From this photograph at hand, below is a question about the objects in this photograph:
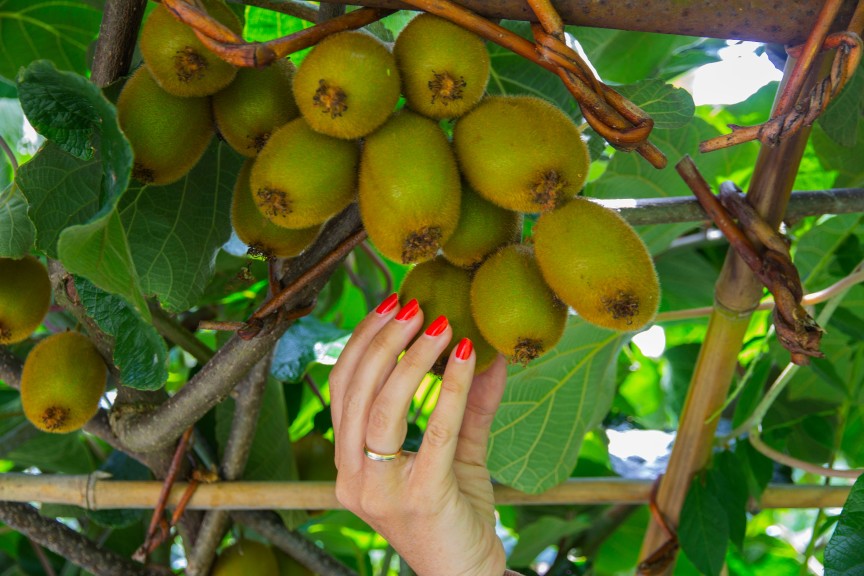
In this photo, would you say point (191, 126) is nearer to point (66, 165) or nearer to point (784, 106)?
point (66, 165)

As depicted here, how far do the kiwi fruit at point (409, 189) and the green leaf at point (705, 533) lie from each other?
1.86 feet

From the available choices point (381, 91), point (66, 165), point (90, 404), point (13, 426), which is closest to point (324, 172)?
point (381, 91)

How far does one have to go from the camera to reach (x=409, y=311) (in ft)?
1.72

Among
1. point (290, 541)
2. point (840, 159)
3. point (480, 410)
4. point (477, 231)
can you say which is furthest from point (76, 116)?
point (840, 159)

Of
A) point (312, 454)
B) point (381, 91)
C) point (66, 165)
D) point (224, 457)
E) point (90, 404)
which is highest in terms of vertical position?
point (381, 91)

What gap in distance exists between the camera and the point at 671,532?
3.03ft

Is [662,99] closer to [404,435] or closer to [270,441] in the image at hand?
[404,435]

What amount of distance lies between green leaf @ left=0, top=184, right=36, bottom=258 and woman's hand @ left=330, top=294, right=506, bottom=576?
266 mm

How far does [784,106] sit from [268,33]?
0.54m

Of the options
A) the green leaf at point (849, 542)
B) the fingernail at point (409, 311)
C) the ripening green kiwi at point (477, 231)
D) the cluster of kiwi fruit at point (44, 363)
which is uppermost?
the ripening green kiwi at point (477, 231)

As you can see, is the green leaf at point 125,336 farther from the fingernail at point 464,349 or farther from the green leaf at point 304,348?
the green leaf at point 304,348

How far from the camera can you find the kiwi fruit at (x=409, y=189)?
0.46 metres

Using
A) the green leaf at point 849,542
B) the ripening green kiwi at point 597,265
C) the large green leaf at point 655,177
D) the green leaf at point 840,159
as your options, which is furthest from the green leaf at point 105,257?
the green leaf at point 840,159

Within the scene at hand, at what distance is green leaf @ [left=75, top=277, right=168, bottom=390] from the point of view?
0.54 meters
